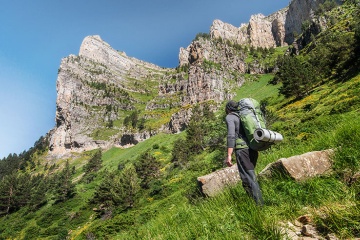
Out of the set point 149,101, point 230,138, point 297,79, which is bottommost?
point 230,138

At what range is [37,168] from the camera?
148m

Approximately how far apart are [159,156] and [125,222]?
4785 centimetres

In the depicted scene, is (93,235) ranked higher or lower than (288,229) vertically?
lower

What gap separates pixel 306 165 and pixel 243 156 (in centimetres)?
172

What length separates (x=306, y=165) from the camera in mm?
6180

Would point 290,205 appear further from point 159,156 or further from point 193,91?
point 193,91

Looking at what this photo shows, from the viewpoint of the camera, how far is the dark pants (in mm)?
5227

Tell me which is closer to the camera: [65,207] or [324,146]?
[324,146]

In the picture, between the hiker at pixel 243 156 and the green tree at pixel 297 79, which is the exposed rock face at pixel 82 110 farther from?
the hiker at pixel 243 156

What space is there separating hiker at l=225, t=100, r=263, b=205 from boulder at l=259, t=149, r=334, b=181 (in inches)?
37.2

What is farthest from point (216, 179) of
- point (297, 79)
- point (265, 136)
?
point (297, 79)

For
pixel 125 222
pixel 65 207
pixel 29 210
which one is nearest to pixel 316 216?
pixel 125 222

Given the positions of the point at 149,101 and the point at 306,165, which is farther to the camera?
the point at 149,101

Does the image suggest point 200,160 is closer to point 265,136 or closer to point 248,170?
point 248,170
